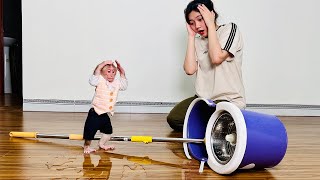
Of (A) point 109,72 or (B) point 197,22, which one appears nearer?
(A) point 109,72

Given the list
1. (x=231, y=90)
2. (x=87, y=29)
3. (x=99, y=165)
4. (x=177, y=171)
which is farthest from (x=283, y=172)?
(x=87, y=29)

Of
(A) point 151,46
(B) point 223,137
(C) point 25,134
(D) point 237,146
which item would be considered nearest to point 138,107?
(A) point 151,46

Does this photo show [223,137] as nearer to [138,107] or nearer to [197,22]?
[197,22]

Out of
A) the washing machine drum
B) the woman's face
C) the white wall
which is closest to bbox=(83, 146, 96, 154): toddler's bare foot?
the washing machine drum

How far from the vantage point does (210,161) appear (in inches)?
51.3

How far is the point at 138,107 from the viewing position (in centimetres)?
279

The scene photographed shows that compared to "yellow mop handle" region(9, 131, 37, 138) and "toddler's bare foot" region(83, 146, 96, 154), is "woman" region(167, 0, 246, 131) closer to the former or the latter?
"toddler's bare foot" region(83, 146, 96, 154)

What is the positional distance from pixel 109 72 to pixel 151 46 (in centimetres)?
133

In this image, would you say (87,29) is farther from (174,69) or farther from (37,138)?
(37,138)

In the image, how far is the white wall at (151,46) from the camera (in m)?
2.69

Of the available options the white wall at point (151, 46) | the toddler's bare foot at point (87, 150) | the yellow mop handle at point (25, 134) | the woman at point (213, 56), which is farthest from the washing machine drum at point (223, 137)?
the white wall at point (151, 46)

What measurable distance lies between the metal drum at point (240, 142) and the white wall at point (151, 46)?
133 centimetres

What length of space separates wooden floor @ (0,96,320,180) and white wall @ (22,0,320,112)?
0.69 metres

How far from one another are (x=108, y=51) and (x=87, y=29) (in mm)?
196
